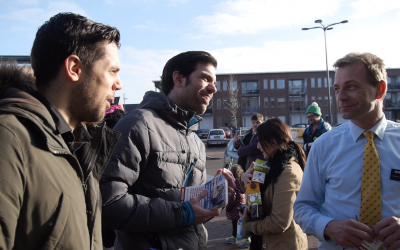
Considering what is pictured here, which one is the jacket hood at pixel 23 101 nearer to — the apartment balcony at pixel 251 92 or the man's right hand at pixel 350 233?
the man's right hand at pixel 350 233

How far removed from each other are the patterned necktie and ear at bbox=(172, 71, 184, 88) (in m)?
1.46

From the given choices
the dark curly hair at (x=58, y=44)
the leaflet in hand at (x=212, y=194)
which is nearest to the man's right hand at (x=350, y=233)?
the leaflet in hand at (x=212, y=194)

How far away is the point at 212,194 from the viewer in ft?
6.79

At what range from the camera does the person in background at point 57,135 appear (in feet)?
3.27

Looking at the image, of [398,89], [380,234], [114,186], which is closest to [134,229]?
[114,186]

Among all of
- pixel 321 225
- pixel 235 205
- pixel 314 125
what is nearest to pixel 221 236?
pixel 235 205

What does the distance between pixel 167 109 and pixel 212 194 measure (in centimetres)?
70

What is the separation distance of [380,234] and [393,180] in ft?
1.37

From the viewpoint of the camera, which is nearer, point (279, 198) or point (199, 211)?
point (199, 211)

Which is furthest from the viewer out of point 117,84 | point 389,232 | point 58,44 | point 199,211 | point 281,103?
point 281,103

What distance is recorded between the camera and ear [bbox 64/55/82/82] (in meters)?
1.36

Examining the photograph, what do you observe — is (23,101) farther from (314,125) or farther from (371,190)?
(314,125)

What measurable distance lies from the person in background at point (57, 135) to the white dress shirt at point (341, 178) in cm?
157

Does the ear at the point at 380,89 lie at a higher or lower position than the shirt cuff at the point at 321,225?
higher
